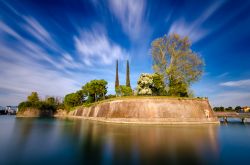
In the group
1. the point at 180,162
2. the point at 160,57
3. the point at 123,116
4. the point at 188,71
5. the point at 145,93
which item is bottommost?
the point at 180,162

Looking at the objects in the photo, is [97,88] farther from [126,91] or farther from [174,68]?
[174,68]

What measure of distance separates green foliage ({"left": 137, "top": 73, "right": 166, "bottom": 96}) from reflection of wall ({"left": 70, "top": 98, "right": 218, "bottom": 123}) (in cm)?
1144

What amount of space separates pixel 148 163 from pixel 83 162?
337 cm

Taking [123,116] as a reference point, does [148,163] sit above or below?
below

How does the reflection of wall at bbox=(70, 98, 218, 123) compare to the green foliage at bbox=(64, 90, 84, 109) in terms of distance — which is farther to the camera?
the green foliage at bbox=(64, 90, 84, 109)

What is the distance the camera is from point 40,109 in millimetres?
100125

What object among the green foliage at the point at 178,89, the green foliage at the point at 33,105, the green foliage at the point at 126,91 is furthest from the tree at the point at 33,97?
the green foliage at the point at 178,89

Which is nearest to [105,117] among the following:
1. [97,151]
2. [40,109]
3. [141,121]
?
[141,121]

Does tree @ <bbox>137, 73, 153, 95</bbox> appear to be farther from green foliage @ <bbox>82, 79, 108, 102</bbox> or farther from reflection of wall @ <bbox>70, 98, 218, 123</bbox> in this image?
green foliage @ <bbox>82, 79, 108, 102</bbox>

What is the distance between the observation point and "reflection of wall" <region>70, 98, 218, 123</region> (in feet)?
132

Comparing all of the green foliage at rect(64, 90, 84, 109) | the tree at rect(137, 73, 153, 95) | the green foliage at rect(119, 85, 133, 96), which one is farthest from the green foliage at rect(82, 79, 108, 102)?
the tree at rect(137, 73, 153, 95)

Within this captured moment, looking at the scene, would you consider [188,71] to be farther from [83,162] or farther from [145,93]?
[83,162]

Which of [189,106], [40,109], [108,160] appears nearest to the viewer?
[108,160]

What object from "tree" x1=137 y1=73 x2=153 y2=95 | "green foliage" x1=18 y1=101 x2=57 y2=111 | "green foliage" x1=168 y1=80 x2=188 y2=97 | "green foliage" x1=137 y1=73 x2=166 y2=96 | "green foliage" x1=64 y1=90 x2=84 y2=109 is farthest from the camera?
"green foliage" x1=64 y1=90 x2=84 y2=109
